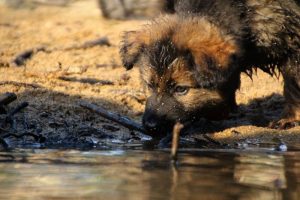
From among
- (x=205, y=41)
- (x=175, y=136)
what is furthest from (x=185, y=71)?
(x=175, y=136)

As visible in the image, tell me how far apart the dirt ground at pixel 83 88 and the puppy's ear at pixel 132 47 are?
0.66 metres

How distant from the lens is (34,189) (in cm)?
520

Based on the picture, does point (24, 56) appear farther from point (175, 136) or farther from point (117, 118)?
point (175, 136)

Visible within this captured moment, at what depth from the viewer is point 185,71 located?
7.88 metres

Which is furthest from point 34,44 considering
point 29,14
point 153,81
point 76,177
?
point 76,177

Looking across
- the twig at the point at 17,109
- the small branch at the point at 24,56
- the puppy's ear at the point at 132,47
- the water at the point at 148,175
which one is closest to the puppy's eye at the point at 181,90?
the puppy's ear at the point at 132,47

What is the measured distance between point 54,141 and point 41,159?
4.10 feet

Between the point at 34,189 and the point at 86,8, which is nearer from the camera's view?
the point at 34,189

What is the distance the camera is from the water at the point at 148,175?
509cm

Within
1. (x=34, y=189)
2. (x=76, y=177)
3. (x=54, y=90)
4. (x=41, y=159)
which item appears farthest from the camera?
(x=54, y=90)

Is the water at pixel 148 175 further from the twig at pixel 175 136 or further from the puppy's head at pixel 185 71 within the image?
the puppy's head at pixel 185 71

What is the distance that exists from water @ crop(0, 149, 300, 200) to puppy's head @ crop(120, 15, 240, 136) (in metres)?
0.88

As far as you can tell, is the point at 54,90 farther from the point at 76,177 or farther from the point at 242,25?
the point at 76,177

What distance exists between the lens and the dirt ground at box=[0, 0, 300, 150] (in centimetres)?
811
